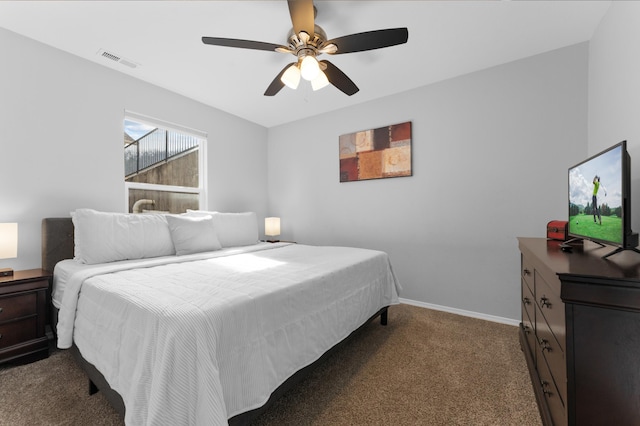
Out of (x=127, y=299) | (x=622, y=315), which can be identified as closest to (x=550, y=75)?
(x=622, y=315)

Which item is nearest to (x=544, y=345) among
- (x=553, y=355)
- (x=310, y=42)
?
(x=553, y=355)

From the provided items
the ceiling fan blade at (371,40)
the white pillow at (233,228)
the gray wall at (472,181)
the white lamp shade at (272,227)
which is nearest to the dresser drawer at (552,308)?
the gray wall at (472,181)

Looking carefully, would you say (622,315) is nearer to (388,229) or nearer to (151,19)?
(388,229)

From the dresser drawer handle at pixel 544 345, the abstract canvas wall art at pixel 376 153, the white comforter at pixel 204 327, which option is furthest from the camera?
the abstract canvas wall art at pixel 376 153

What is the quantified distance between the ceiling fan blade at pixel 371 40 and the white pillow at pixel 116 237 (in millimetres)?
2193

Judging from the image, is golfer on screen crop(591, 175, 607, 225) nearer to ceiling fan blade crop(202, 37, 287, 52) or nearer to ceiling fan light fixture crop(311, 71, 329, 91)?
ceiling fan light fixture crop(311, 71, 329, 91)

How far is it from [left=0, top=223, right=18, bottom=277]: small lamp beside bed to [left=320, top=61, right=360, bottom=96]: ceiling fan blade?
2.62 meters

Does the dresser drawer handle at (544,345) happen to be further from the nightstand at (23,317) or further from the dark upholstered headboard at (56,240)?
the dark upholstered headboard at (56,240)

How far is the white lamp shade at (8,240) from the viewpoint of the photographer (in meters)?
1.91

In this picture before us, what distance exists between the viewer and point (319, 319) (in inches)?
63.2

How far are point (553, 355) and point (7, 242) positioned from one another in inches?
134

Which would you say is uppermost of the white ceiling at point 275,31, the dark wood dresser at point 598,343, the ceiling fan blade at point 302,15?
the white ceiling at point 275,31

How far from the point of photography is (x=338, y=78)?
2.18 metres

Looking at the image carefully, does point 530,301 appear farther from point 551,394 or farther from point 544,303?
point 551,394
